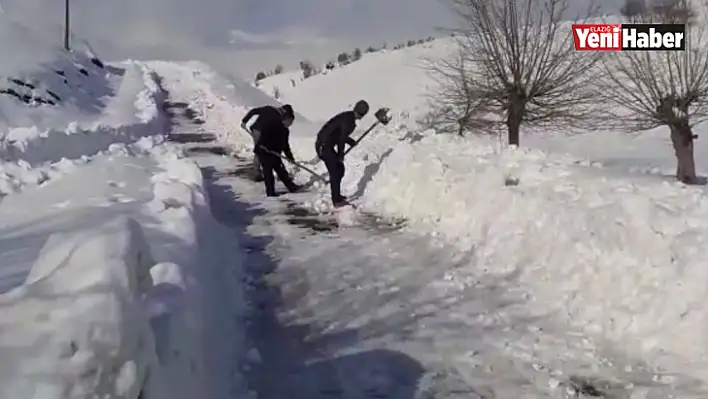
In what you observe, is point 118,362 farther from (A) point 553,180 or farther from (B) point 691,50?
(B) point 691,50

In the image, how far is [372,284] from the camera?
6375mm

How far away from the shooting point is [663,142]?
24172mm

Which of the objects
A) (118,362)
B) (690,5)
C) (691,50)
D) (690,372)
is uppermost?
(690,5)

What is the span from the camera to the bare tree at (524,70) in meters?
15.2

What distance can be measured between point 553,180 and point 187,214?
4.03m

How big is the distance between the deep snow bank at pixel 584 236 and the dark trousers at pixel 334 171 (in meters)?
0.73

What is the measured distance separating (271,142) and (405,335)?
673 cm

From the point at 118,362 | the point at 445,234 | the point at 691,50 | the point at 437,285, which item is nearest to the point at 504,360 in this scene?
the point at 437,285

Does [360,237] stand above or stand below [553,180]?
below

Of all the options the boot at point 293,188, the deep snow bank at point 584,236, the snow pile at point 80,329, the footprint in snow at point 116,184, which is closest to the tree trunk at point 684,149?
the deep snow bank at point 584,236

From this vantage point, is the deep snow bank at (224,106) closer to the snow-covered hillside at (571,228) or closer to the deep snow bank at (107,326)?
the snow-covered hillside at (571,228)

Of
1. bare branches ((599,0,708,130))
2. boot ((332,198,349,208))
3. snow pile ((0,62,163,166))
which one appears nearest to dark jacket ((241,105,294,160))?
boot ((332,198,349,208))

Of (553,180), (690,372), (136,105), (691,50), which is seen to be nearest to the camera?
(690,372)

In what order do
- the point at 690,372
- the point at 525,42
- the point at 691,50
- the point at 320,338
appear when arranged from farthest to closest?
1. the point at 525,42
2. the point at 691,50
3. the point at 320,338
4. the point at 690,372
